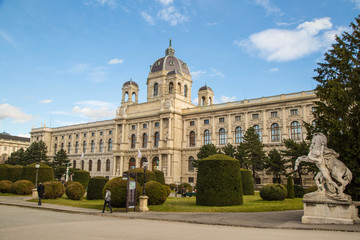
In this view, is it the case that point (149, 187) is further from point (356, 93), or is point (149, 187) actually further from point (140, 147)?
point (140, 147)

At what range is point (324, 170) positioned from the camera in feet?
46.4

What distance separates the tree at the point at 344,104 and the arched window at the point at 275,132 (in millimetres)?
34788

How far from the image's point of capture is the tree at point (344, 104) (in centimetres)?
1507

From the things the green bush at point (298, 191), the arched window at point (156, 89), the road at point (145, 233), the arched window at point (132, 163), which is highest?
the arched window at point (156, 89)

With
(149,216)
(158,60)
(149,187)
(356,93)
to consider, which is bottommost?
(149,216)

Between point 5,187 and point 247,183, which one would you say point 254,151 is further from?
point 5,187

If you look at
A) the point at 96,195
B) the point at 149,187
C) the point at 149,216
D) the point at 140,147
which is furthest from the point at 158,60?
the point at 149,216

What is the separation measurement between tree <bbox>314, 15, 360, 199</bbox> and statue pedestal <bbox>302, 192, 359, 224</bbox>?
6.69ft

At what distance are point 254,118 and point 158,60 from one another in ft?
103

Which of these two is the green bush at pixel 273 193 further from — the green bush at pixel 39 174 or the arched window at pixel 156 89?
the arched window at pixel 156 89

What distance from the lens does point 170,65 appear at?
7206 cm

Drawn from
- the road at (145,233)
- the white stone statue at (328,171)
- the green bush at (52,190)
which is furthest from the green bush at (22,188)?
the white stone statue at (328,171)

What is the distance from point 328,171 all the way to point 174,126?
4725 cm

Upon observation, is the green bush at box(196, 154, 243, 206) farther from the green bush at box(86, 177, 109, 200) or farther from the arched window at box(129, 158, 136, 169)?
the arched window at box(129, 158, 136, 169)
